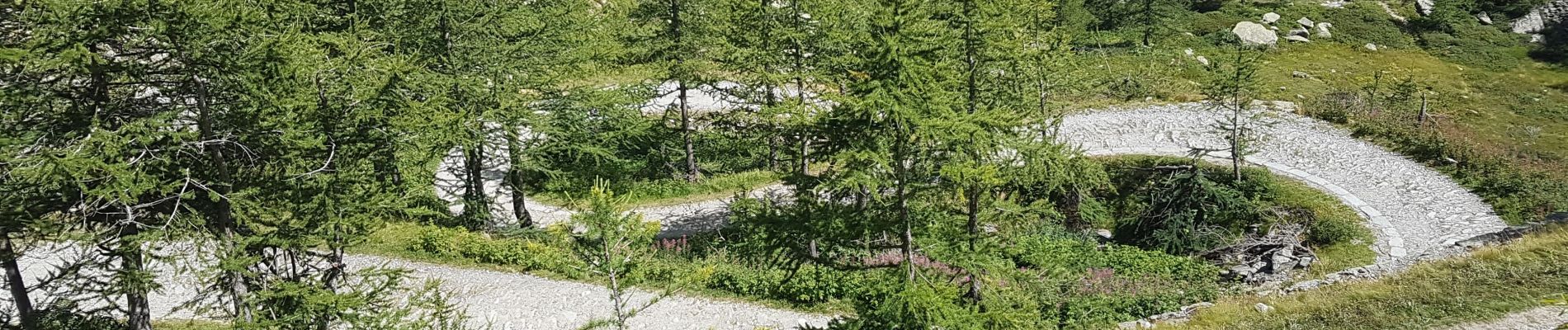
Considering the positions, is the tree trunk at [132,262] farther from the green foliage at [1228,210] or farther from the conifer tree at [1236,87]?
the conifer tree at [1236,87]

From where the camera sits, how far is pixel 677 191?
23.3m

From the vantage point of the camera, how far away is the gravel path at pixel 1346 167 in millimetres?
18562

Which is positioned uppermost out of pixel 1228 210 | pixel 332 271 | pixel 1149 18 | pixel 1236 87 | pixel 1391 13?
pixel 1149 18

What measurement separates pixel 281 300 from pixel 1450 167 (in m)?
25.5

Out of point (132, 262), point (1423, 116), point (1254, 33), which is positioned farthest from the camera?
point (1254, 33)

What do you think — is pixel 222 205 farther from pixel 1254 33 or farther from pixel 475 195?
pixel 1254 33

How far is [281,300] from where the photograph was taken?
1028cm

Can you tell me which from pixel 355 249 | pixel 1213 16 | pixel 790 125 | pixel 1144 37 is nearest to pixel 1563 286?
pixel 790 125

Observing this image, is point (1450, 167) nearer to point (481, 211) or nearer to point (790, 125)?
point (790, 125)

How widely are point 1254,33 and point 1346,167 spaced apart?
1973 cm

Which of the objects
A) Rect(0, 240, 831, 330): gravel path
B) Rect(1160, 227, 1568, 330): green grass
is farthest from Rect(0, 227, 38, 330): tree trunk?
Rect(1160, 227, 1568, 330): green grass

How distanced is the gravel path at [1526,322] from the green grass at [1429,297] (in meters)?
0.13

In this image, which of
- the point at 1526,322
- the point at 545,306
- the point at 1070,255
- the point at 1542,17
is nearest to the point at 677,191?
the point at 545,306

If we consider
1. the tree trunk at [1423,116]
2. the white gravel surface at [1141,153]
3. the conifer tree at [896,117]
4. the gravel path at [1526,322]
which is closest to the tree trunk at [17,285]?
the white gravel surface at [1141,153]
